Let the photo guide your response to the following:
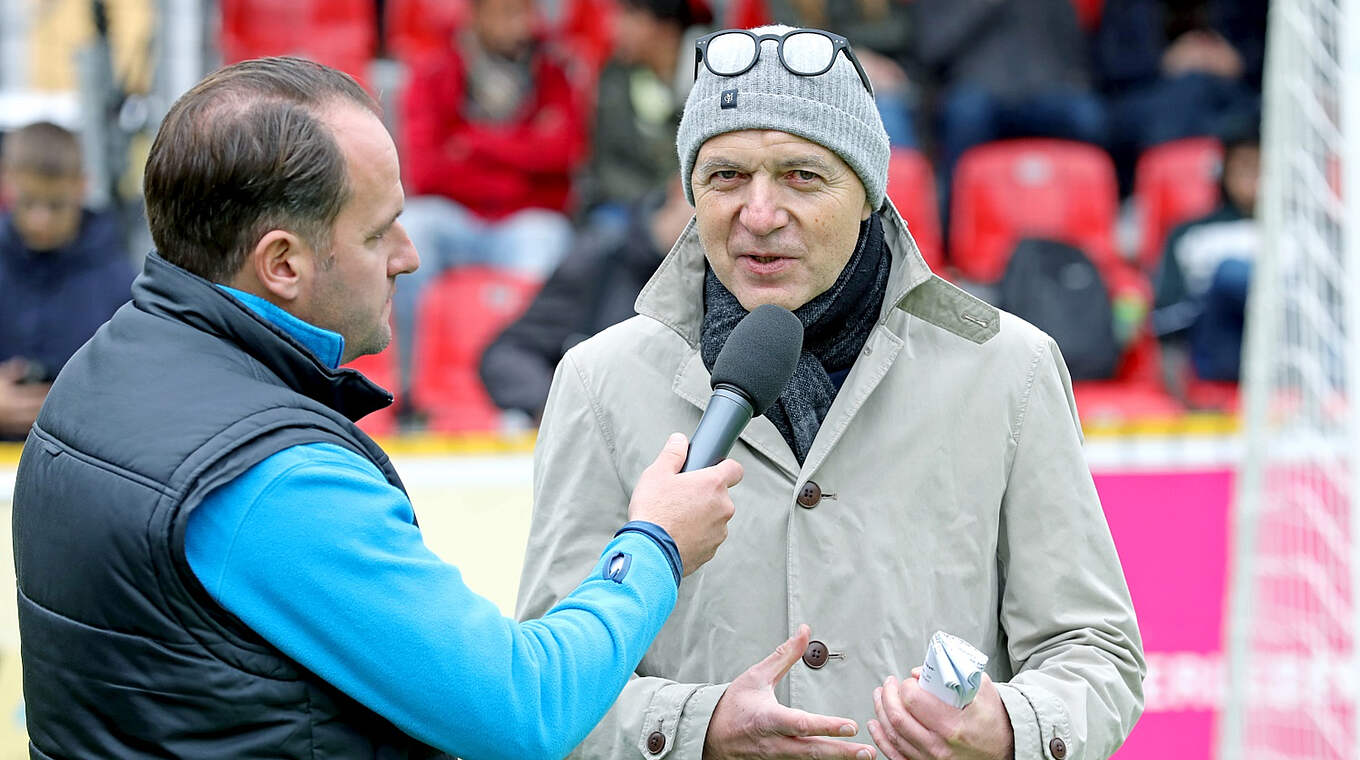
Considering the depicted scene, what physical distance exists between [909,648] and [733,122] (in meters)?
0.88

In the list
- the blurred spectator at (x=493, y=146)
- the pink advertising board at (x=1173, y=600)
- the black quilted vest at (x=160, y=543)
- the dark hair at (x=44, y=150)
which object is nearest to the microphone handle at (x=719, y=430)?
the black quilted vest at (x=160, y=543)

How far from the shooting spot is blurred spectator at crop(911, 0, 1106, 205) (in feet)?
25.5

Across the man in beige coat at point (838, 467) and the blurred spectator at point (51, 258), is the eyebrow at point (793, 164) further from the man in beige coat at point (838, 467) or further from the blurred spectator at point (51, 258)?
the blurred spectator at point (51, 258)

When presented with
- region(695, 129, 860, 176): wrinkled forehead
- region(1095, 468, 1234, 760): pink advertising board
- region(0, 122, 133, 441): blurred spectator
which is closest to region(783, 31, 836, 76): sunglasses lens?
region(695, 129, 860, 176): wrinkled forehead

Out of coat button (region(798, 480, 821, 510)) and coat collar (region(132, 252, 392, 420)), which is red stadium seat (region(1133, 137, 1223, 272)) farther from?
coat collar (region(132, 252, 392, 420))

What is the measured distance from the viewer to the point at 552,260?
713 centimetres

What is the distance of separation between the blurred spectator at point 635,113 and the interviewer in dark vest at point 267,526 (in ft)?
17.4

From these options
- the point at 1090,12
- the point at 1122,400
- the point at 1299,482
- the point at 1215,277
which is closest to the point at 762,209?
the point at 1299,482

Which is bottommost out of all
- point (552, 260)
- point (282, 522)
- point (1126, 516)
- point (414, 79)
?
point (1126, 516)

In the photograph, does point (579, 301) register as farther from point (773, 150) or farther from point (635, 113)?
point (773, 150)

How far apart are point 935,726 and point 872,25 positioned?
6.23m

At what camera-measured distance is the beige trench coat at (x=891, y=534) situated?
234 cm

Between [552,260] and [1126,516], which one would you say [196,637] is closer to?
[1126,516]

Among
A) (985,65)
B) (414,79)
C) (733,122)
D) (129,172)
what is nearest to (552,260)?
(414,79)
